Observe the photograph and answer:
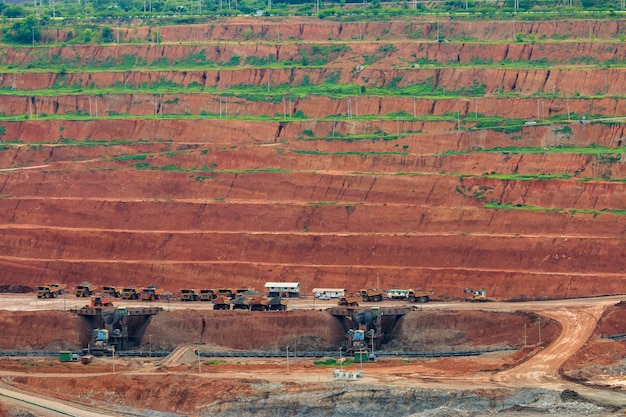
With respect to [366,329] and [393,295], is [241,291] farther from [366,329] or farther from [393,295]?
[366,329]

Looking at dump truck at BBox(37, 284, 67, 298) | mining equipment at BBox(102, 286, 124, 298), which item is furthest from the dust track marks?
dump truck at BBox(37, 284, 67, 298)

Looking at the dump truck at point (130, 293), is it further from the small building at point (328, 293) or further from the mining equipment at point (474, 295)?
the mining equipment at point (474, 295)

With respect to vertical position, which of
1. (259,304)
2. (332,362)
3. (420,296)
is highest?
(420,296)

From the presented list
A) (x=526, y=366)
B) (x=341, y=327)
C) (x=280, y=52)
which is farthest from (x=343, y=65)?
(x=526, y=366)

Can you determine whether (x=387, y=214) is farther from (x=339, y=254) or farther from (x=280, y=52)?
(x=280, y=52)

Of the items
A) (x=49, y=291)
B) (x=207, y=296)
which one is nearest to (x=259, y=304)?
(x=207, y=296)
